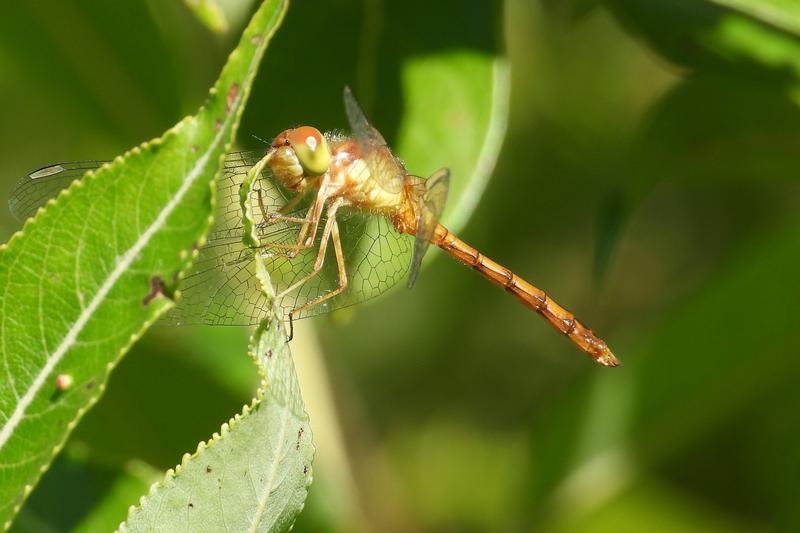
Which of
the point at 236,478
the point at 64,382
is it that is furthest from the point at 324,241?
the point at 64,382

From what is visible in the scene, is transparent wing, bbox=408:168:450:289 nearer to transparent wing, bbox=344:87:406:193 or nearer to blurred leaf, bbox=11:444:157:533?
transparent wing, bbox=344:87:406:193

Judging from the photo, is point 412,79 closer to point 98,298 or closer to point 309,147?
point 309,147

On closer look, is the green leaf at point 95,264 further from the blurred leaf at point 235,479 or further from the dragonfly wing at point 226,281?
the dragonfly wing at point 226,281

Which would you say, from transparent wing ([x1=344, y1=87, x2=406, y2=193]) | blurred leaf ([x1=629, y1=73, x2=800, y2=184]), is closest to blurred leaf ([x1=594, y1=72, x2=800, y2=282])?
blurred leaf ([x1=629, y1=73, x2=800, y2=184])

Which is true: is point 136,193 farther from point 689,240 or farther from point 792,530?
point 689,240

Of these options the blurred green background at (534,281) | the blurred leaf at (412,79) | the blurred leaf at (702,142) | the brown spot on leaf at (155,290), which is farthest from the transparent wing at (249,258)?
the brown spot on leaf at (155,290)

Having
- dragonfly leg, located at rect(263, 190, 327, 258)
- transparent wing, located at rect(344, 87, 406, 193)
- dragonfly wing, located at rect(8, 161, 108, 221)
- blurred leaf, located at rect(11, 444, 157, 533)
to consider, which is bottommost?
blurred leaf, located at rect(11, 444, 157, 533)
